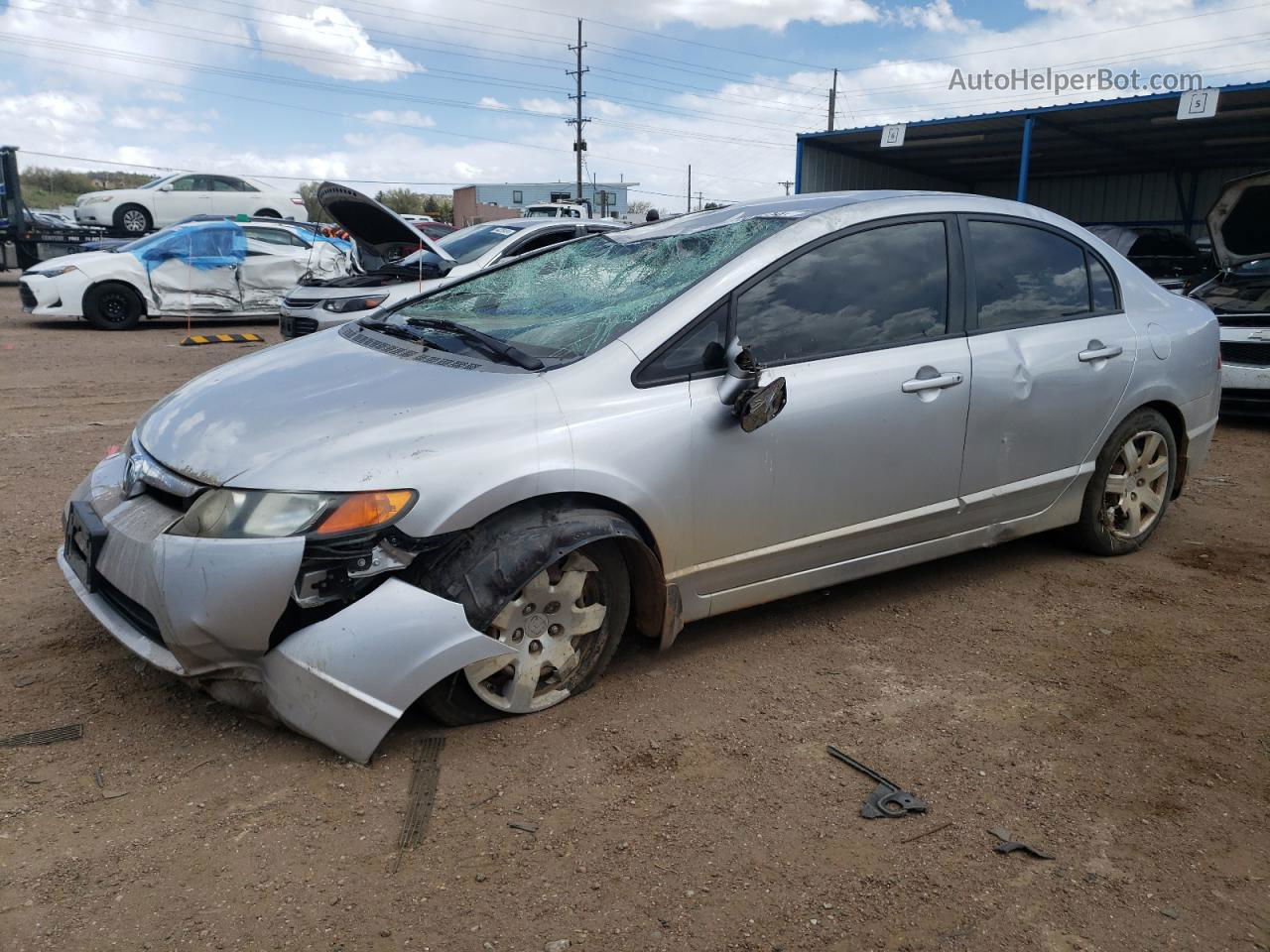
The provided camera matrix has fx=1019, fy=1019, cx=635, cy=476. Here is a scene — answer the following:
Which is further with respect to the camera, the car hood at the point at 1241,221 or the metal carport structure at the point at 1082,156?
the metal carport structure at the point at 1082,156

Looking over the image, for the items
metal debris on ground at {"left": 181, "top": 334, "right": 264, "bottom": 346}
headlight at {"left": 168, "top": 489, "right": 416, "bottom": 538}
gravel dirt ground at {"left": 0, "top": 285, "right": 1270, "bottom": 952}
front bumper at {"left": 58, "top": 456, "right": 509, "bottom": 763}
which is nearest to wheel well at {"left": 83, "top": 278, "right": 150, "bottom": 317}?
metal debris on ground at {"left": 181, "top": 334, "right": 264, "bottom": 346}

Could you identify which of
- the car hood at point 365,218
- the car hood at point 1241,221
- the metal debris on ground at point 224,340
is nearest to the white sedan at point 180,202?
the metal debris on ground at point 224,340

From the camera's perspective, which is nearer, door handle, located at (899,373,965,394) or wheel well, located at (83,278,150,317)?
door handle, located at (899,373,965,394)

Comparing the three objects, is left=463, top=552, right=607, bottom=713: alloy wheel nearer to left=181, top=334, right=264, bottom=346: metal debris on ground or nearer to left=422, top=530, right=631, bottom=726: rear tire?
left=422, top=530, right=631, bottom=726: rear tire

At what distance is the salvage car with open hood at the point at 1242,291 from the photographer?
26.2 ft

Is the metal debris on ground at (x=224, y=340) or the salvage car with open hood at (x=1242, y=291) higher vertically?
the salvage car with open hood at (x=1242, y=291)

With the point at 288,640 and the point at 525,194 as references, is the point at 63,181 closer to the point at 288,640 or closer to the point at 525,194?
the point at 525,194

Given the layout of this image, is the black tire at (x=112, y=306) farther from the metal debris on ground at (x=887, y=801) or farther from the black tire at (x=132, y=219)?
the metal debris on ground at (x=887, y=801)

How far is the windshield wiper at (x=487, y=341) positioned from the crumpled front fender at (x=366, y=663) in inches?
33.3

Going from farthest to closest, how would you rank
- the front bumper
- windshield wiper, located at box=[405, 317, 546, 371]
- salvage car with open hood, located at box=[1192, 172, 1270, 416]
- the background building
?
the background building → salvage car with open hood, located at box=[1192, 172, 1270, 416] → windshield wiper, located at box=[405, 317, 546, 371] → the front bumper

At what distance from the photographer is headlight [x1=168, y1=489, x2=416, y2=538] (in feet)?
8.86

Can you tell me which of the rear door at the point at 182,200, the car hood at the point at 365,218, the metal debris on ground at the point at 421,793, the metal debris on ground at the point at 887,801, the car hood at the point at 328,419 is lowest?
the metal debris on ground at the point at 887,801

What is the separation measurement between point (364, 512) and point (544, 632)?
0.68 m

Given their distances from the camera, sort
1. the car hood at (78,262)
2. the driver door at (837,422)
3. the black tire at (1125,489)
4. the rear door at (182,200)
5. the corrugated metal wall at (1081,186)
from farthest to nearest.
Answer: the rear door at (182,200)
the corrugated metal wall at (1081,186)
the car hood at (78,262)
the black tire at (1125,489)
the driver door at (837,422)
